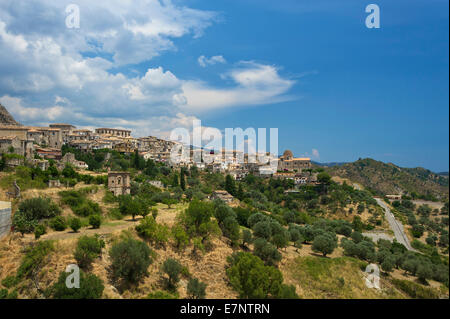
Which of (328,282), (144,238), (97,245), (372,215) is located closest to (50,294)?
(97,245)

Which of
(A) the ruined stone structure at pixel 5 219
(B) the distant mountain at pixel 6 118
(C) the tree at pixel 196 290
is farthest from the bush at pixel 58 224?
(B) the distant mountain at pixel 6 118

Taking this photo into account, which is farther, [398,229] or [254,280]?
[398,229]

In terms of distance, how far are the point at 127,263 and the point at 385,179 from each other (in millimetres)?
123552

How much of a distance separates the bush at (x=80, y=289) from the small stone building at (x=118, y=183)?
62.1ft

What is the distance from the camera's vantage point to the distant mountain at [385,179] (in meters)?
105

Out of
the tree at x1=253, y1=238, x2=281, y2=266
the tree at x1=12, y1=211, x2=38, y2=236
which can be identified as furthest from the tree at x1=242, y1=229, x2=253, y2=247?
the tree at x1=12, y1=211, x2=38, y2=236

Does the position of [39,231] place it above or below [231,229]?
above

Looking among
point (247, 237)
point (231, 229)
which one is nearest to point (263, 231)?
point (247, 237)

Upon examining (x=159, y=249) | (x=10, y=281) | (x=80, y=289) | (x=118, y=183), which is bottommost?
(x=10, y=281)

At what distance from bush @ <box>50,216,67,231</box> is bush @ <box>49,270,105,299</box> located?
8272 mm

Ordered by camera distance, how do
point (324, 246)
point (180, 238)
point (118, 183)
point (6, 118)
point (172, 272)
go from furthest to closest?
point (6, 118) → point (118, 183) → point (324, 246) → point (180, 238) → point (172, 272)

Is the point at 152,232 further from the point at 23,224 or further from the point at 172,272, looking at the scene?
the point at 23,224

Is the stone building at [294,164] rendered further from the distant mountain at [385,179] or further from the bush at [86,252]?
the bush at [86,252]

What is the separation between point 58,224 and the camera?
22.5 m
